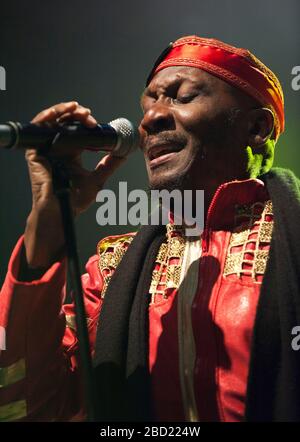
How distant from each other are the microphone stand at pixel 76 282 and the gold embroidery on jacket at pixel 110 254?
0.72 meters

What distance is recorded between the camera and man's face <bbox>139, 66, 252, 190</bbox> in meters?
2.10

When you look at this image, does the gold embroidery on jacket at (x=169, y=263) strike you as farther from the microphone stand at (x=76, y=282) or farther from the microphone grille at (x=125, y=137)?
the microphone stand at (x=76, y=282)

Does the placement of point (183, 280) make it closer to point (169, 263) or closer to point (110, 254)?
point (169, 263)

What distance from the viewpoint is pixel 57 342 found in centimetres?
193

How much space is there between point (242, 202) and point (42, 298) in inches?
31.6

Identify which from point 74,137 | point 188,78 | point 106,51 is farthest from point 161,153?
point 106,51

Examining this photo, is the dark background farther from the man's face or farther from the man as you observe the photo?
the man's face

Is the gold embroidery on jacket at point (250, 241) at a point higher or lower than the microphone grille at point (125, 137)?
lower

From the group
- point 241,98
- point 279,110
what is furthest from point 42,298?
point 279,110

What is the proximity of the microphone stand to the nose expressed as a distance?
648 mm

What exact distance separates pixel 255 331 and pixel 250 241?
377mm

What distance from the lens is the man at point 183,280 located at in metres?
1.78

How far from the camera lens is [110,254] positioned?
2.30 metres

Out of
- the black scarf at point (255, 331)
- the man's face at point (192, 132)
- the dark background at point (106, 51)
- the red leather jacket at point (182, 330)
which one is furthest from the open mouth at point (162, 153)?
the dark background at point (106, 51)
